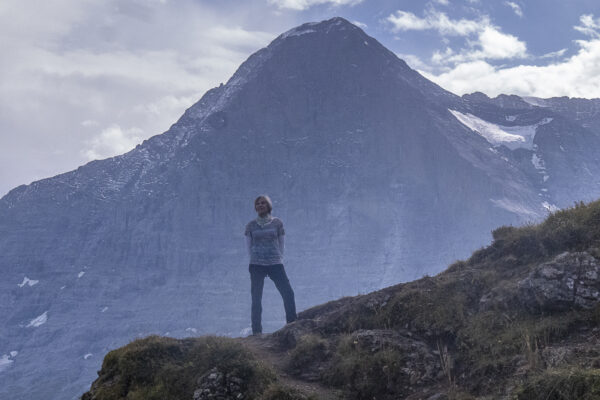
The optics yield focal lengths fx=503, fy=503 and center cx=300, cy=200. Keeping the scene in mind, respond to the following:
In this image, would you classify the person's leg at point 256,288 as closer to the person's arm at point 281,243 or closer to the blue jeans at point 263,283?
the blue jeans at point 263,283

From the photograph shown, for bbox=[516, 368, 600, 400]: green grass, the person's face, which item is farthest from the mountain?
the person's face

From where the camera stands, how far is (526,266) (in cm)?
839

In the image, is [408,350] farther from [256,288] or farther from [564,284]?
[256,288]

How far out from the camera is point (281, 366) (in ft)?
27.6

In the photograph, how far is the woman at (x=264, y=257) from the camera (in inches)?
496

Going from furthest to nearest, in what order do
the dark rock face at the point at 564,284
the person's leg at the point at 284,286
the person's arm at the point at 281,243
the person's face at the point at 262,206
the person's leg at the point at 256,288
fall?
the person's arm at the point at 281,243 < the person's face at the point at 262,206 < the person's leg at the point at 256,288 < the person's leg at the point at 284,286 < the dark rock face at the point at 564,284

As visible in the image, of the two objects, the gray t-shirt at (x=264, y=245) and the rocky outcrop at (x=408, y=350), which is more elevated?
the gray t-shirt at (x=264, y=245)

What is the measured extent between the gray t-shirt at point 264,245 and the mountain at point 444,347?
137 inches

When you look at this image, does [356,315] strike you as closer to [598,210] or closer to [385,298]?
[385,298]

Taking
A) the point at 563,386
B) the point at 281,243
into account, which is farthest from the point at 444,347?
the point at 281,243

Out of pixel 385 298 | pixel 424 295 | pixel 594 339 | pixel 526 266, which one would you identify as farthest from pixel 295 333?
pixel 594 339

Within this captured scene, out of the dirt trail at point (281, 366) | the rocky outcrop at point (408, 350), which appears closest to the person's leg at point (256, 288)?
the dirt trail at point (281, 366)

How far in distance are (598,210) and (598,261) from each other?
54.4 inches

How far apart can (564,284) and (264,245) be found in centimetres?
722
